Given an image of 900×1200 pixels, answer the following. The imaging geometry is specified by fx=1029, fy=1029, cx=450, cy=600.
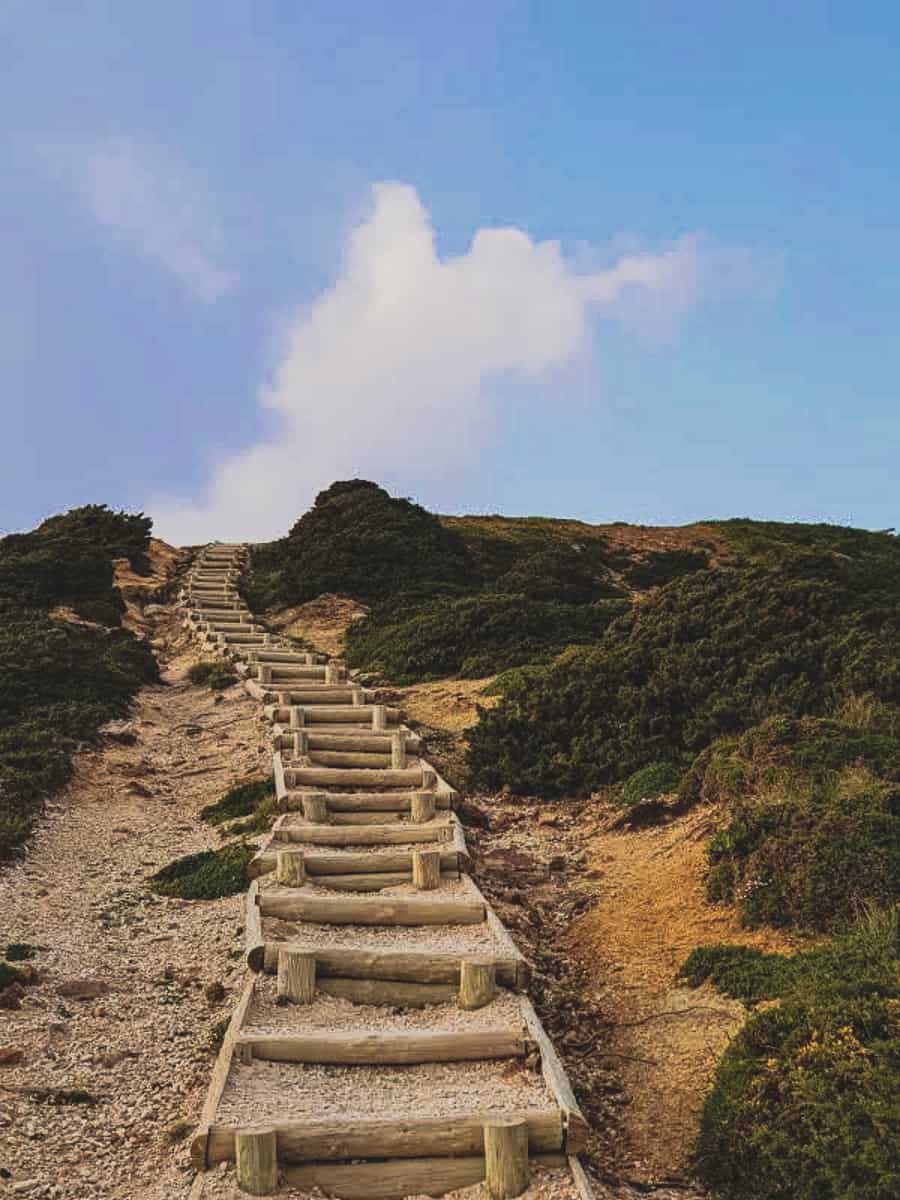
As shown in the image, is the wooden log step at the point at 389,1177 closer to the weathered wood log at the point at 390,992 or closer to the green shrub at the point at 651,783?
the weathered wood log at the point at 390,992

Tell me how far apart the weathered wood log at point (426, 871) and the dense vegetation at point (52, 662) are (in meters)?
4.90

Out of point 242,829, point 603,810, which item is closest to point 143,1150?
point 242,829

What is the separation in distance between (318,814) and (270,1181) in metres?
5.99

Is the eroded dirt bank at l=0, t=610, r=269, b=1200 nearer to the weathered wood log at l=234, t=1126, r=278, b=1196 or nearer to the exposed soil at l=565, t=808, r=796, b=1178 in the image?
the weathered wood log at l=234, t=1126, r=278, b=1196

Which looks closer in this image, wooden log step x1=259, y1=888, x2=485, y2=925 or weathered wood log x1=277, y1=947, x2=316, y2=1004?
weathered wood log x1=277, y1=947, x2=316, y2=1004

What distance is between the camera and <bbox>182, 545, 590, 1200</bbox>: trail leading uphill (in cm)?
583

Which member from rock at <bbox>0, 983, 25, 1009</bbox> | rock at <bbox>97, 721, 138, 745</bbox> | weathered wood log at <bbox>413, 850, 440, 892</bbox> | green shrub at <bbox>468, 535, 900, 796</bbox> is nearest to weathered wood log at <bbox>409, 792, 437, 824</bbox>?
weathered wood log at <bbox>413, 850, 440, 892</bbox>

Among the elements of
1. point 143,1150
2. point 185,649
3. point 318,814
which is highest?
point 185,649

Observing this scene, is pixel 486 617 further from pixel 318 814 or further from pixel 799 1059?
pixel 799 1059

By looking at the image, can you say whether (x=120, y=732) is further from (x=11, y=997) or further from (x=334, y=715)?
(x=11, y=997)

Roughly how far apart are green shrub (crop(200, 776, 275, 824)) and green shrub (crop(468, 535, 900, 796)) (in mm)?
2857

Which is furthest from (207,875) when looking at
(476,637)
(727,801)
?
(476,637)

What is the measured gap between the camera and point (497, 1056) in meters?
6.99

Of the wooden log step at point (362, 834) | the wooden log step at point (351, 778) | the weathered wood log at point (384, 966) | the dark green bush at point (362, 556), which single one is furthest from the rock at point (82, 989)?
the dark green bush at point (362, 556)
